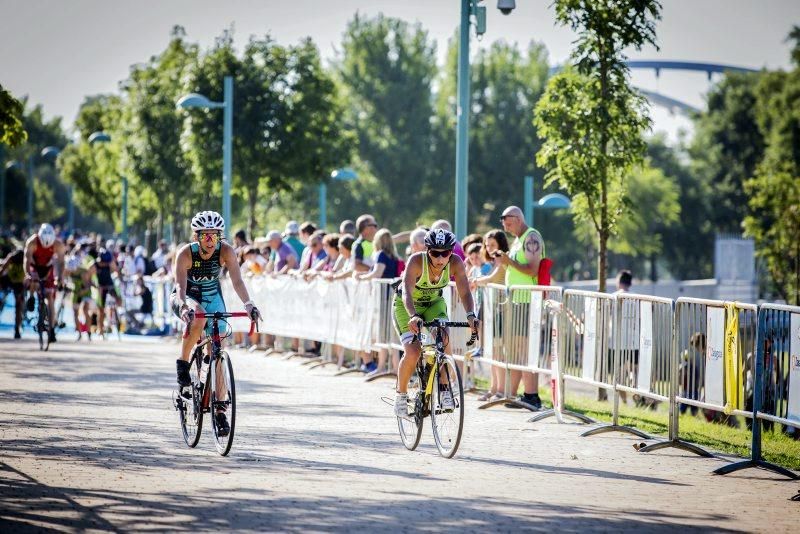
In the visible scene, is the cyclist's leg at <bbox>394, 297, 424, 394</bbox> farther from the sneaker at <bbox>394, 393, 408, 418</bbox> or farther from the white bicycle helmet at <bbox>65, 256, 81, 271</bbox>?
the white bicycle helmet at <bbox>65, 256, 81, 271</bbox>

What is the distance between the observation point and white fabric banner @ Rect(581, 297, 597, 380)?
12.8 meters

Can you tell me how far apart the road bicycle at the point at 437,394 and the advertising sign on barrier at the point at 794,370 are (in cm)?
240

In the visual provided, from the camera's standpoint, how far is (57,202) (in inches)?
5438

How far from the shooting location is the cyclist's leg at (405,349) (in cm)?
1105

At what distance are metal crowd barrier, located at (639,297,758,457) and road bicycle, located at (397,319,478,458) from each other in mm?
1898

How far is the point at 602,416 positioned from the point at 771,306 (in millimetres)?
4731

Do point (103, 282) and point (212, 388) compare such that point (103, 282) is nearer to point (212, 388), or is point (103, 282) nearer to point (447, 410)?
point (212, 388)

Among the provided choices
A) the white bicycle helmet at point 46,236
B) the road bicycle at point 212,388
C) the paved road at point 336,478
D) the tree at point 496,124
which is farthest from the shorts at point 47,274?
the tree at point 496,124

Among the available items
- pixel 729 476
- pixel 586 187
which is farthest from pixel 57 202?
pixel 729 476

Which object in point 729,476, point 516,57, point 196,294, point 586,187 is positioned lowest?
point 729,476

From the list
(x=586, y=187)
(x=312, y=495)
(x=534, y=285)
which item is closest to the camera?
(x=312, y=495)

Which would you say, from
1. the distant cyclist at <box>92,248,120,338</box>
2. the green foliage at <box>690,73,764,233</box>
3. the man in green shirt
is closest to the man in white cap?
the distant cyclist at <box>92,248,120,338</box>

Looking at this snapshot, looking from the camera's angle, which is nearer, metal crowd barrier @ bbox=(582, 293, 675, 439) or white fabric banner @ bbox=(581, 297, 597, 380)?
metal crowd barrier @ bbox=(582, 293, 675, 439)

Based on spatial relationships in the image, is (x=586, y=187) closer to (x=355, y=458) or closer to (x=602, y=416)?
(x=602, y=416)
